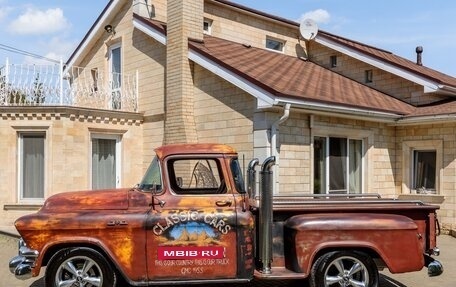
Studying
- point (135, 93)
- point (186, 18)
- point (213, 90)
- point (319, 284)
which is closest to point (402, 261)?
point (319, 284)

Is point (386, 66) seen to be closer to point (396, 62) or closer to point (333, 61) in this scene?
point (396, 62)

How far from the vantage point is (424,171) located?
12859mm

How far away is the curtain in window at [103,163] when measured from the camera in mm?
12602

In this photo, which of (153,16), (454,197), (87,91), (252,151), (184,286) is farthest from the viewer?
(153,16)

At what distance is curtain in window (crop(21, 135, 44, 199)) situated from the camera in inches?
479

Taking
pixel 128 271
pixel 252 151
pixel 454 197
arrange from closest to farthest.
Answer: pixel 128 271 → pixel 252 151 → pixel 454 197

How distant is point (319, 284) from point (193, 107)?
6827 mm

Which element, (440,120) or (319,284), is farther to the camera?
(440,120)

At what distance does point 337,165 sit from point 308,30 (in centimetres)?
656

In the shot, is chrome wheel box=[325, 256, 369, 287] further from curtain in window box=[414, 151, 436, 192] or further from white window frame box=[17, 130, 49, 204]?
white window frame box=[17, 130, 49, 204]

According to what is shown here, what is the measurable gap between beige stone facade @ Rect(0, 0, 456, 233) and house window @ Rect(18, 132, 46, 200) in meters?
0.21

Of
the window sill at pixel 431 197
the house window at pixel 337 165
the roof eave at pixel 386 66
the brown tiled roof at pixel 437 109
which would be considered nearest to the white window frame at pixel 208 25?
the roof eave at pixel 386 66

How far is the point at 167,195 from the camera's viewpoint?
5754 mm

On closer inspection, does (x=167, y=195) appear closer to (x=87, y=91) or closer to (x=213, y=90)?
(x=213, y=90)
